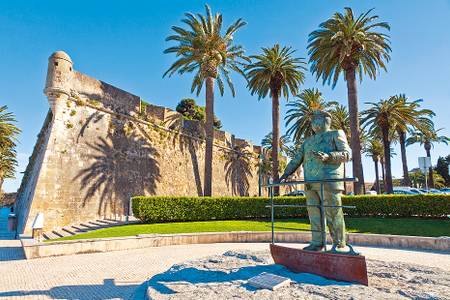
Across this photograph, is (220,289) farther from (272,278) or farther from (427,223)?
(427,223)

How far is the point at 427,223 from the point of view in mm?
13273

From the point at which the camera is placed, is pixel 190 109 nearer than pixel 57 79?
No

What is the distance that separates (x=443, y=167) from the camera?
5384cm

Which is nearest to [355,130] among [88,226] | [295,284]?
[295,284]

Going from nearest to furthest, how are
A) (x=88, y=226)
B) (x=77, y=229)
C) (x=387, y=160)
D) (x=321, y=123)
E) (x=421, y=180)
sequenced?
(x=321, y=123), (x=77, y=229), (x=88, y=226), (x=387, y=160), (x=421, y=180)

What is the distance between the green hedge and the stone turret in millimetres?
6947

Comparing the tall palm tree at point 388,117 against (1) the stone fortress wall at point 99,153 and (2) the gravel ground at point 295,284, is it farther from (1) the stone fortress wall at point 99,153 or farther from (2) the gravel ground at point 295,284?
(2) the gravel ground at point 295,284

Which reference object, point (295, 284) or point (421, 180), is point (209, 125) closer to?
point (295, 284)

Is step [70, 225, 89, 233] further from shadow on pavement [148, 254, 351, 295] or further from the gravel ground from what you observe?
shadow on pavement [148, 254, 351, 295]

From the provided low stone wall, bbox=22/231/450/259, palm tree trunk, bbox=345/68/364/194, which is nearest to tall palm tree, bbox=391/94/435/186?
palm tree trunk, bbox=345/68/364/194

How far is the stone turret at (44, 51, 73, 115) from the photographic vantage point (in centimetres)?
1512

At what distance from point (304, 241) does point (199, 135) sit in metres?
16.9

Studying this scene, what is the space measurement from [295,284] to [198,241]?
7.29 metres

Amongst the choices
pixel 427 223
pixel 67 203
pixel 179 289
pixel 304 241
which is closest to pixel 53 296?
pixel 179 289
